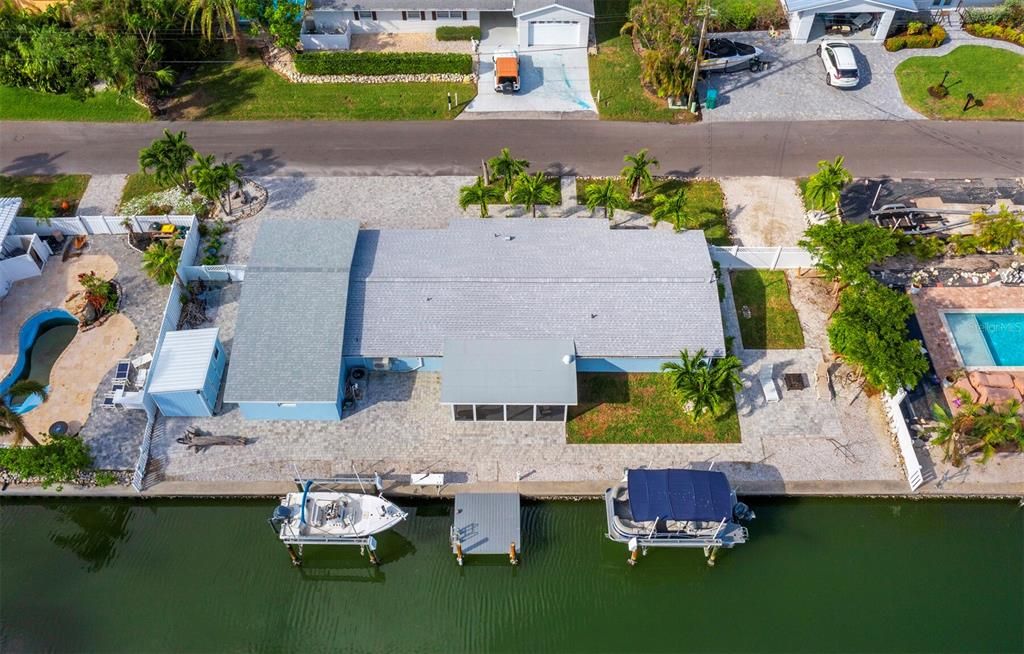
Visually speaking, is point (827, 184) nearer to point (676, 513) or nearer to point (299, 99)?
point (676, 513)

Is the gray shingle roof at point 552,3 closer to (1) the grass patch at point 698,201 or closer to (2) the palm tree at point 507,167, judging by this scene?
(1) the grass patch at point 698,201

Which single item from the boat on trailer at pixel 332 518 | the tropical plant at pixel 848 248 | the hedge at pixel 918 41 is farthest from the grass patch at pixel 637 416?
the hedge at pixel 918 41

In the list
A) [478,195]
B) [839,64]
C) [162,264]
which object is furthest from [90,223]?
[839,64]

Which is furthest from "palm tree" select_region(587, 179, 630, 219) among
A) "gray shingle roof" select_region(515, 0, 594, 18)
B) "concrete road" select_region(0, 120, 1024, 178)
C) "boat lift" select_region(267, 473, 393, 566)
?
"boat lift" select_region(267, 473, 393, 566)

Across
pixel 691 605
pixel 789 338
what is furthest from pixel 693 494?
pixel 789 338

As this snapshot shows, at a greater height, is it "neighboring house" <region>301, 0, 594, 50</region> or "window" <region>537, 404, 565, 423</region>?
"neighboring house" <region>301, 0, 594, 50</region>

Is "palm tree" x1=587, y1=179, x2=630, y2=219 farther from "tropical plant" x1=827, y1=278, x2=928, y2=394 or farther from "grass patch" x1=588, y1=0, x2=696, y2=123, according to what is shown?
"tropical plant" x1=827, y1=278, x2=928, y2=394
